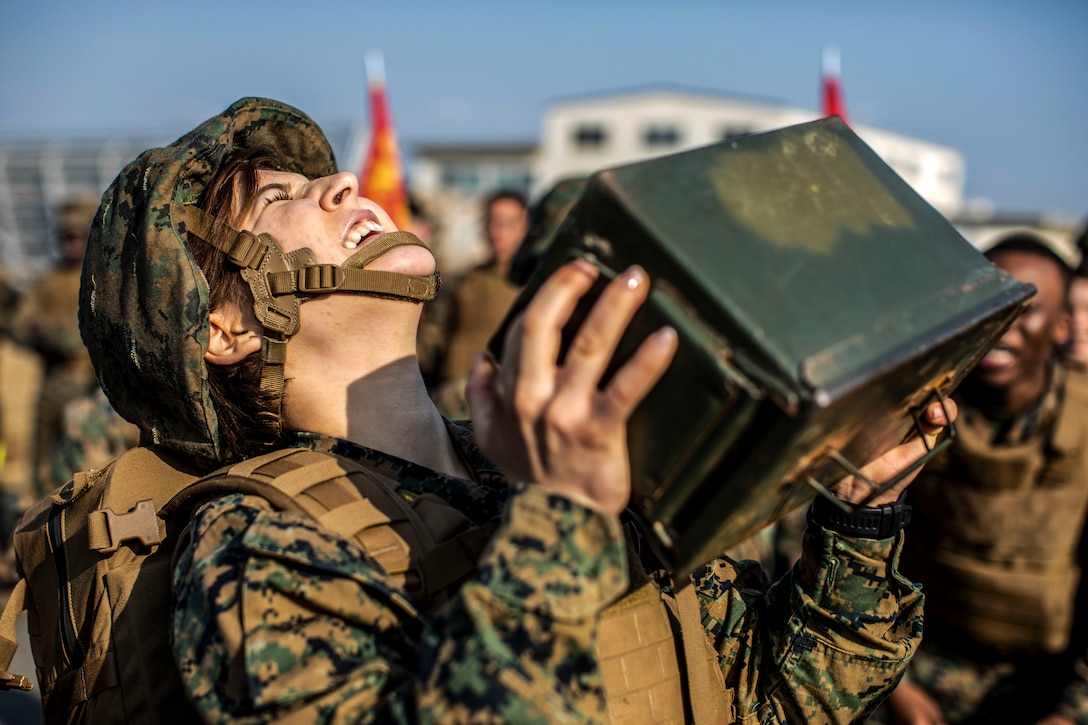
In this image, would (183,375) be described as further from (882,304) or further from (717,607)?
(882,304)

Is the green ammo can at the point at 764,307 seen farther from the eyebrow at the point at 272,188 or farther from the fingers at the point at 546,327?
the eyebrow at the point at 272,188

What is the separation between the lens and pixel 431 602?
1.70 meters

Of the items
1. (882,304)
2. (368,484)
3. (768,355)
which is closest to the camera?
(768,355)

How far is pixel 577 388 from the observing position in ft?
4.45

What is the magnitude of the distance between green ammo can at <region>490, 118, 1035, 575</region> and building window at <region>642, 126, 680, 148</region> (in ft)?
167

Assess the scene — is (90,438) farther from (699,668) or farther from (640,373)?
(640,373)

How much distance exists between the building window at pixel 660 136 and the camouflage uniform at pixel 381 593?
165ft

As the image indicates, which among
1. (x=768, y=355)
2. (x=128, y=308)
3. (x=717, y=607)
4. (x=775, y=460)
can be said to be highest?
(x=768, y=355)

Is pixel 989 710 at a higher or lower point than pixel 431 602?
lower

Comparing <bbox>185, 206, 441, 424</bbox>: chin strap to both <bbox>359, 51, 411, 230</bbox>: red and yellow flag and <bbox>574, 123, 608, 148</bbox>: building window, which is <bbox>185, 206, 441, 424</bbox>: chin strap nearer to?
<bbox>359, 51, 411, 230</bbox>: red and yellow flag

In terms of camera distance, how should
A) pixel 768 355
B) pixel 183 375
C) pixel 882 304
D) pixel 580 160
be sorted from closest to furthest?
pixel 768 355
pixel 882 304
pixel 183 375
pixel 580 160

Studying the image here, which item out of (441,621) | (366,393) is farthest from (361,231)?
(441,621)

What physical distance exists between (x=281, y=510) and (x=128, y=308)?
74 cm

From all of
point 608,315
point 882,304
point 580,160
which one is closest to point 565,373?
point 608,315
